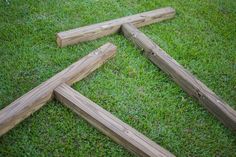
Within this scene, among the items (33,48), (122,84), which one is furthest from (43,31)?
(122,84)

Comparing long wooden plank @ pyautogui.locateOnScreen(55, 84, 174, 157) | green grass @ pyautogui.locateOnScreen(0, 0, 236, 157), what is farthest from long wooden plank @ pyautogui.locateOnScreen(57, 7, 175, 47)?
long wooden plank @ pyautogui.locateOnScreen(55, 84, 174, 157)

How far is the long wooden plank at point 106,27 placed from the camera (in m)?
3.66

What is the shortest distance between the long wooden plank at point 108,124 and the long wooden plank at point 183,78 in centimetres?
86

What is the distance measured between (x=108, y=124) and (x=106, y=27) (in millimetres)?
1583

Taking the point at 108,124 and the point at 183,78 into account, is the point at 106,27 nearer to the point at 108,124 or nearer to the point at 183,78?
the point at 183,78

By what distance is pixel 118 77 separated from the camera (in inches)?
138

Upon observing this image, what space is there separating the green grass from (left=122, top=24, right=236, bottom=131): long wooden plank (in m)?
0.09

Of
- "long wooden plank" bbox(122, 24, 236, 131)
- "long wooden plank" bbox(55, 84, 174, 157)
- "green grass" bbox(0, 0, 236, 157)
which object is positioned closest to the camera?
"long wooden plank" bbox(55, 84, 174, 157)

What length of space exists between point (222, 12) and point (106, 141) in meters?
3.26

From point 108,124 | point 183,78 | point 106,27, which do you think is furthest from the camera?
point 106,27

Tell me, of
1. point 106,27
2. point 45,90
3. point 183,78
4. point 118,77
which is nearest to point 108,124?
point 45,90

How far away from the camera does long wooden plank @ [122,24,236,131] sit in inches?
124

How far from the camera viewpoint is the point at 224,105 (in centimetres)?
317

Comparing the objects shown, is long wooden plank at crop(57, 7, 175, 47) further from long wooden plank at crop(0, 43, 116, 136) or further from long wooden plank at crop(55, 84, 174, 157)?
long wooden plank at crop(55, 84, 174, 157)
